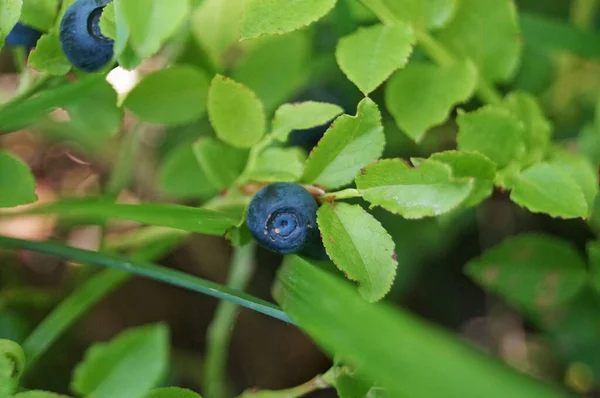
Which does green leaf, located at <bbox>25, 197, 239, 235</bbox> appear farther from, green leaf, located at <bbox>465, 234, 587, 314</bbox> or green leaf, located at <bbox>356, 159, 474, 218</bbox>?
green leaf, located at <bbox>465, 234, 587, 314</bbox>

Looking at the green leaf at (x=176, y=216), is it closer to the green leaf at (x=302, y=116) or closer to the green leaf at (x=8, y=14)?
the green leaf at (x=302, y=116)

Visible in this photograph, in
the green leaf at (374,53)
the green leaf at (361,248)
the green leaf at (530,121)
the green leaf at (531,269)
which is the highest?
the green leaf at (374,53)

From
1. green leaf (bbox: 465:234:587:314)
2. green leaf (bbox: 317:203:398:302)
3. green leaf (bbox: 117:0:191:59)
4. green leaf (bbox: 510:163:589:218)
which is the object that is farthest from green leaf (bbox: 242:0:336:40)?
green leaf (bbox: 465:234:587:314)

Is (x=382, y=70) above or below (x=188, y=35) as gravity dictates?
above

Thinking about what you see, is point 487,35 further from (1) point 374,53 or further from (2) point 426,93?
(1) point 374,53

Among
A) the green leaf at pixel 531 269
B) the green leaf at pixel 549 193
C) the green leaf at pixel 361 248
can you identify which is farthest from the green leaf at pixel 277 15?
the green leaf at pixel 531 269

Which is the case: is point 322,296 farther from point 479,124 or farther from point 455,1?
point 455,1

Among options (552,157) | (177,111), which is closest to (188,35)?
(177,111)
